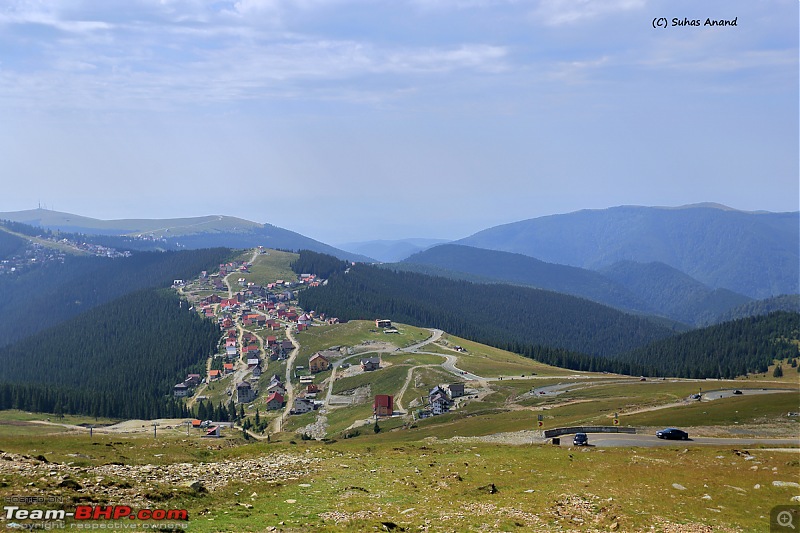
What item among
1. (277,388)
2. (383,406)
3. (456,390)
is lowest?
(277,388)

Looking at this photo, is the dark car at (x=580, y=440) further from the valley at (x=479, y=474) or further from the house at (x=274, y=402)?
the house at (x=274, y=402)

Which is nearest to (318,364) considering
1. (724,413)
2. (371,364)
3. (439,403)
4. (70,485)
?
(371,364)

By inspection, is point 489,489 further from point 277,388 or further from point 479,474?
point 277,388

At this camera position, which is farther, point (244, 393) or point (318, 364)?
point (318, 364)

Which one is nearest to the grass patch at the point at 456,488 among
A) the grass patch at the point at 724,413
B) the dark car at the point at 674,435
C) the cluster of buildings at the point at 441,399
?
the dark car at the point at 674,435

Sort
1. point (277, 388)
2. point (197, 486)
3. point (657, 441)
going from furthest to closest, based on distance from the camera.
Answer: point (277, 388) < point (657, 441) < point (197, 486)

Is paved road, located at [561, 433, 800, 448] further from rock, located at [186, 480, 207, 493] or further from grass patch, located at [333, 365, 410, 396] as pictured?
grass patch, located at [333, 365, 410, 396]
